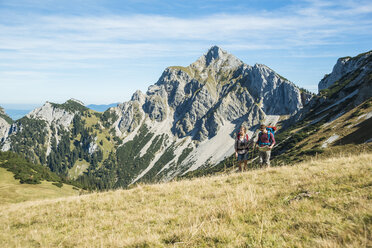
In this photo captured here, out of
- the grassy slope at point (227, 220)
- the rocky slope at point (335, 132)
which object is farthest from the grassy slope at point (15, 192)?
the grassy slope at point (227, 220)

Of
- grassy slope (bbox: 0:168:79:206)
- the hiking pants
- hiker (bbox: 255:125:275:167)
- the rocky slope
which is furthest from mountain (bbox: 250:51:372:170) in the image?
grassy slope (bbox: 0:168:79:206)

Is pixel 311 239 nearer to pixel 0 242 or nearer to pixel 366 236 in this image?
pixel 366 236

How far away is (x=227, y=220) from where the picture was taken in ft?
18.7

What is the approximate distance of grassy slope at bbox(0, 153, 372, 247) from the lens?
4.32m

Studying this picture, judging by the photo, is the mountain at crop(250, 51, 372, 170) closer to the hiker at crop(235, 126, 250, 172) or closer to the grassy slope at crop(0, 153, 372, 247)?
the hiker at crop(235, 126, 250, 172)

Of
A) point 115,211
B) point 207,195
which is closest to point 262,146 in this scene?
point 207,195

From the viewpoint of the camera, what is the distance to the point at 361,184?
6629mm

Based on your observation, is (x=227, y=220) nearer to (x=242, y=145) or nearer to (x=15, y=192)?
(x=242, y=145)

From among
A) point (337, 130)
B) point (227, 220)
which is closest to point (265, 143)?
point (227, 220)

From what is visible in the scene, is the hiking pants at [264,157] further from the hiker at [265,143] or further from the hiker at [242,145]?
the hiker at [242,145]

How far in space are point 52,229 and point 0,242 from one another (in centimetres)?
155

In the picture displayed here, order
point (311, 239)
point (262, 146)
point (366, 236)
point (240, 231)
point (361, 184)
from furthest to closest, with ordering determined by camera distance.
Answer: point (262, 146) < point (361, 184) < point (240, 231) < point (311, 239) < point (366, 236)

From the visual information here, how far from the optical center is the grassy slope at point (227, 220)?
4.32 m

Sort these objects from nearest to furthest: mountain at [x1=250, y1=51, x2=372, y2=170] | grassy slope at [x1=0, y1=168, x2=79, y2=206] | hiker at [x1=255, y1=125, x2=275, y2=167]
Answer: hiker at [x1=255, y1=125, x2=275, y2=167] < mountain at [x1=250, y1=51, x2=372, y2=170] < grassy slope at [x1=0, y1=168, x2=79, y2=206]
